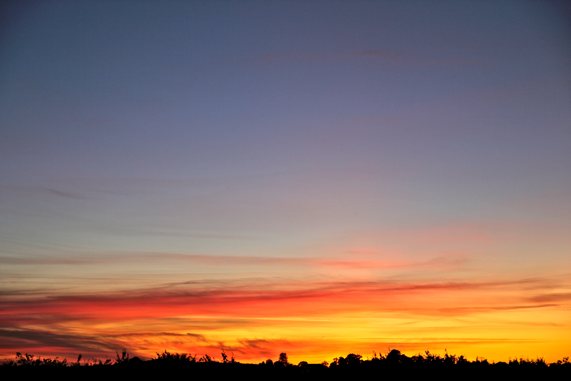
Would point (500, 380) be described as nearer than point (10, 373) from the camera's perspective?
No

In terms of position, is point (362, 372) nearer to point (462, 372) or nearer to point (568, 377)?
point (462, 372)

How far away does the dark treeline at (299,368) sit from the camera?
2428 centimetres

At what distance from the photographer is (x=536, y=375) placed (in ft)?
86.8

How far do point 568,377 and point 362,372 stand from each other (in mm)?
6843

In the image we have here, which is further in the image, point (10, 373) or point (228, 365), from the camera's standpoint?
point (228, 365)

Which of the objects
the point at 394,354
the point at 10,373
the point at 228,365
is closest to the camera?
the point at 10,373

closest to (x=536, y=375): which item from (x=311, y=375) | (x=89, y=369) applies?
(x=311, y=375)

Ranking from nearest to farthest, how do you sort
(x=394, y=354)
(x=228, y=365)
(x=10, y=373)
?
(x=10, y=373) < (x=228, y=365) < (x=394, y=354)

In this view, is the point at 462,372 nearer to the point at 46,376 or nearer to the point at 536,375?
the point at 536,375

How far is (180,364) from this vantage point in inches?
990

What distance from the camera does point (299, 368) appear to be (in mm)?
25562

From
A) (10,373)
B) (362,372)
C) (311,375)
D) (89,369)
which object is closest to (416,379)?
(362,372)

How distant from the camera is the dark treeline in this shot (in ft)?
79.7

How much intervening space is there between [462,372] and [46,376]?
43.4ft
